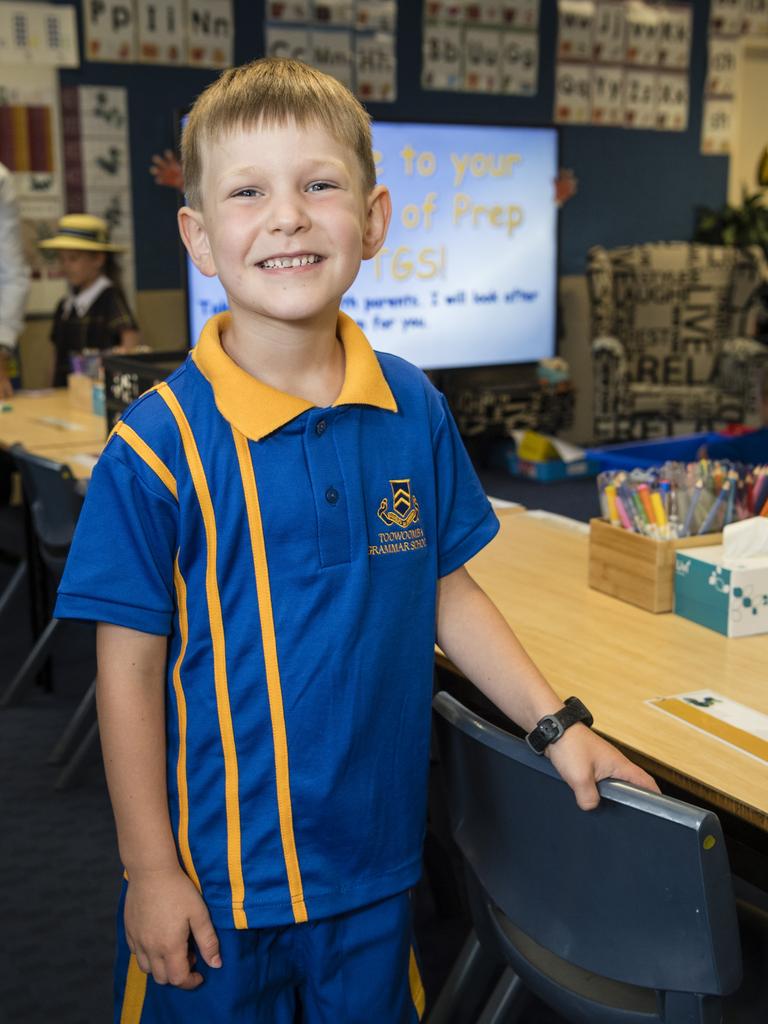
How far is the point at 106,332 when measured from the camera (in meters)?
4.87

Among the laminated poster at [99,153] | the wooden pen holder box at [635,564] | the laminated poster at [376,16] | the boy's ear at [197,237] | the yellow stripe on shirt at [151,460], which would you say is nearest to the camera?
the yellow stripe on shirt at [151,460]

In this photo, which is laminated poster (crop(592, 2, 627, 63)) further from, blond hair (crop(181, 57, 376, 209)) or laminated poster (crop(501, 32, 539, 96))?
blond hair (crop(181, 57, 376, 209))

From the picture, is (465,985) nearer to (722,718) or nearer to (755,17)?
(722,718)

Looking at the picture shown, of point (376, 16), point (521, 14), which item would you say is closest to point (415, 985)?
point (376, 16)

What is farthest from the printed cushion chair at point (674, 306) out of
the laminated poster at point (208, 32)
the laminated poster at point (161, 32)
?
the laminated poster at point (161, 32)

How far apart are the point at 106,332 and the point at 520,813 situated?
4.16 metres

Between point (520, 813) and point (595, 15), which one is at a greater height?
point (595, 15)

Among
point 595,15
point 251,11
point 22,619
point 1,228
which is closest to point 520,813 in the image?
point 22,619

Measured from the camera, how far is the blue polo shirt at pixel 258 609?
1026 millimetres

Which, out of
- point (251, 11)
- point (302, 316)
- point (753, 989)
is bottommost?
point (753, 989)

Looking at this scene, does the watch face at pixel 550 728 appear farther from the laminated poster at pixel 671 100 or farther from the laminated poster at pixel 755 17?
the laminated poster at pixel 755 17

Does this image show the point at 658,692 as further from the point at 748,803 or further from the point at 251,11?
the point at 251,11

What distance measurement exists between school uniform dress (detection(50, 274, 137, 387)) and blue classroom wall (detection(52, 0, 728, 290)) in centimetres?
75

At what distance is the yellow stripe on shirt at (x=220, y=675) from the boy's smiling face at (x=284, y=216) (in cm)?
14
